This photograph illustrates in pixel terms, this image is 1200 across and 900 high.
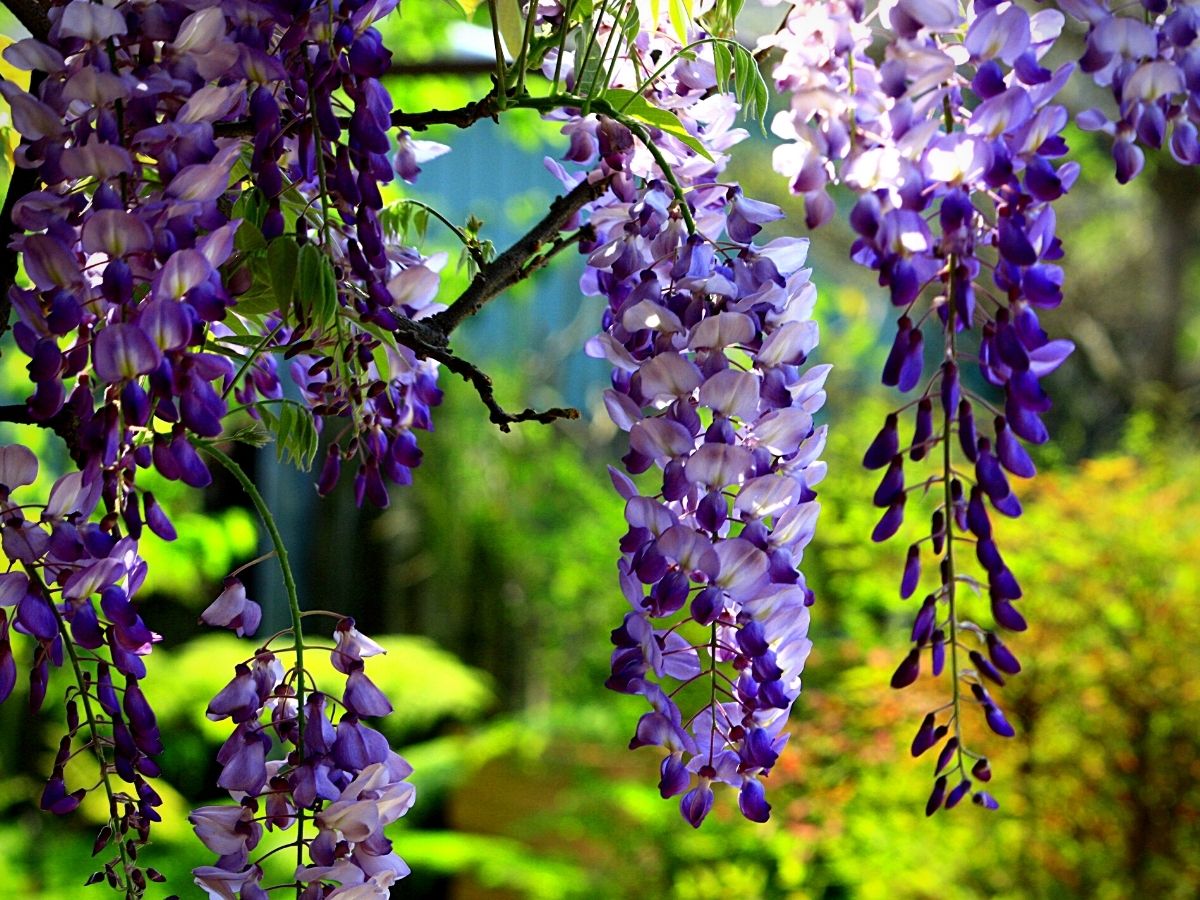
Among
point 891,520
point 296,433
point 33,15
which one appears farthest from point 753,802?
point 33,15

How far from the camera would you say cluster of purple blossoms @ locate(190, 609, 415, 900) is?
0.44 metres

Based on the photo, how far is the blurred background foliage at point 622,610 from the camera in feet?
Result: 8.09

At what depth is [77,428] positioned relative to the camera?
1.51ft

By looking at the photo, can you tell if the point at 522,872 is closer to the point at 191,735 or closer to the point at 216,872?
the point at 191,735

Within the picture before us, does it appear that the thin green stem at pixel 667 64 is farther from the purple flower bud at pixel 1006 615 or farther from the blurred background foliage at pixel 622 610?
the blurred background foliage at pixel 622 610

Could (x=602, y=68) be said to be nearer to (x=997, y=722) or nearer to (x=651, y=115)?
(x=651, y=115)

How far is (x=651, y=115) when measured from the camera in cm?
48

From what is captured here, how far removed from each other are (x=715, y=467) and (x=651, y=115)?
0.13 metres

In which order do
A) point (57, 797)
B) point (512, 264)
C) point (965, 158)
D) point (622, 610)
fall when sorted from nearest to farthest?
point (965, 158), point (57, 797), point (512, 264), point (622, 610)

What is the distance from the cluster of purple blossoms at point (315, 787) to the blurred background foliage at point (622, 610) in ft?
2.16

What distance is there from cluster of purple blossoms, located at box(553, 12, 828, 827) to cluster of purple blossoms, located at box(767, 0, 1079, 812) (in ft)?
0.18

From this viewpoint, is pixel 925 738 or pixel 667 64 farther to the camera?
pixel 667 64

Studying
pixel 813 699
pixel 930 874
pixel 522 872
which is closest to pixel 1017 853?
pixel 930 874

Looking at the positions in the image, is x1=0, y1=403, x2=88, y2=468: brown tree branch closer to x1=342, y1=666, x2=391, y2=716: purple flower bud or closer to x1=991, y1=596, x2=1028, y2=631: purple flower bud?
x1=342, y1=666, x2=391, y2=716: purple flower bud
